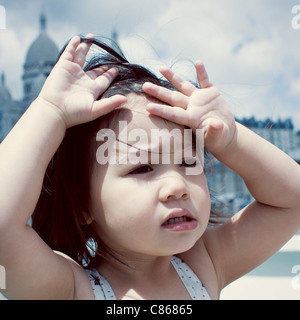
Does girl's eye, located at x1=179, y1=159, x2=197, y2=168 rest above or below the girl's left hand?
below

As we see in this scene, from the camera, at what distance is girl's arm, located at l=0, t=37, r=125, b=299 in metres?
0.54

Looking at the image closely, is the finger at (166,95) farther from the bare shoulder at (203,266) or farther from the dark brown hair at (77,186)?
the bare shoulder at (203,266)

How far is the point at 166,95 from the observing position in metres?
0.64

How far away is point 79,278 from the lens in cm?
64

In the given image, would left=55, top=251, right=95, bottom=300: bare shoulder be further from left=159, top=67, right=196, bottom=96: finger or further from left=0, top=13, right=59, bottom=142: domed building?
left=0, top=13, right=59, bottom=142: domed building

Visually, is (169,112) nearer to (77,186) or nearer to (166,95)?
(166,95)

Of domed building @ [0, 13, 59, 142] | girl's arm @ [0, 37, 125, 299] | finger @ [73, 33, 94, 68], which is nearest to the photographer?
girl's arm @ [0, 37, 125, 299]

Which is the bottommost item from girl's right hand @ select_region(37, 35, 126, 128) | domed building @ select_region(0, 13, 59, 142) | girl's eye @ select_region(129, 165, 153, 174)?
domed building @ select_region(0, 13, 59, 142)

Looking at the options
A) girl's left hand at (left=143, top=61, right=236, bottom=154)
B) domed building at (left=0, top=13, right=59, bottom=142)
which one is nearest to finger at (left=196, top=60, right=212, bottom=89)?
girl's left hand at (left=143, top=61, right=236, bottom=154)

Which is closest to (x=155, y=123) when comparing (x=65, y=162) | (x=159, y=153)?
(x=159, y=153)

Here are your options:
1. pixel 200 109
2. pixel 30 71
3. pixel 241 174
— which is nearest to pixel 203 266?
pixel 241 174

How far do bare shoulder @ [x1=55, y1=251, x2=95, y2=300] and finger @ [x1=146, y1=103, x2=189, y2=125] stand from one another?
25cm

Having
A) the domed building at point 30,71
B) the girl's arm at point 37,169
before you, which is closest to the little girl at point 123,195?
the girl's arm at point 37,169

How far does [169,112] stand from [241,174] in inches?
7.2
